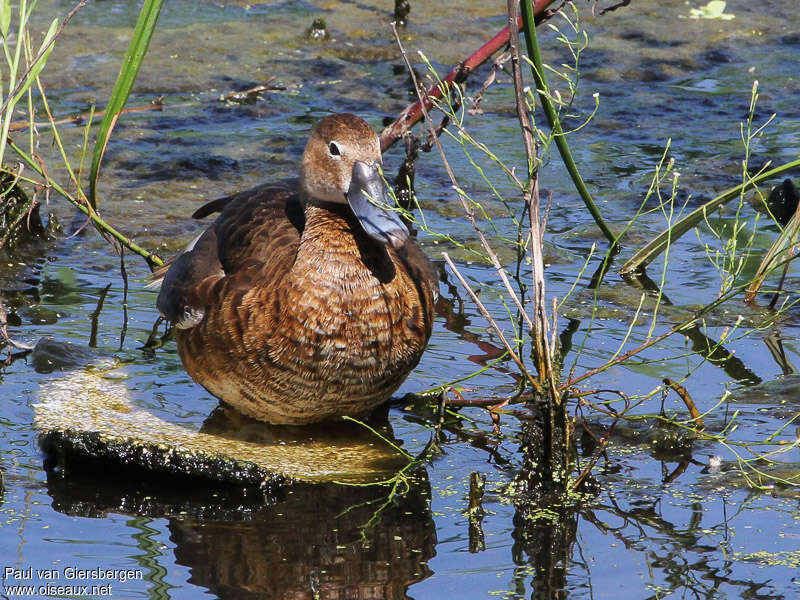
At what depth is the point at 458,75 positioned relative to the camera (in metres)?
5.62

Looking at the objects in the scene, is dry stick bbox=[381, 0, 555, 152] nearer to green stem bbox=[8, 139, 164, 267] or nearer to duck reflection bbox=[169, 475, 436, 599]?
green stem bbox=[8, 139, 164, 267]

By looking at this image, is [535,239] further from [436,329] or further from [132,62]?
[132,62]

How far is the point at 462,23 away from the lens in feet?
31.9

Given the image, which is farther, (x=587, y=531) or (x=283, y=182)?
(x=283, y=182)

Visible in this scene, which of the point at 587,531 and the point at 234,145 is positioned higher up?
the point at 234,145

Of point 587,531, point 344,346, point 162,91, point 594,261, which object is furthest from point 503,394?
point 162,91

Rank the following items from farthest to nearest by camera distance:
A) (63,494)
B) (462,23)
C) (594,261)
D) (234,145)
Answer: (462,23), (234,145), (594,261), (63,494)

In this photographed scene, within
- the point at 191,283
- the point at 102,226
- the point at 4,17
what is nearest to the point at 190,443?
the point at 191,283

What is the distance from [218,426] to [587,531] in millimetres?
1637

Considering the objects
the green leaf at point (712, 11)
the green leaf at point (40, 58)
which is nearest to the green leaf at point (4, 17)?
the green leaf at point (40, 58)

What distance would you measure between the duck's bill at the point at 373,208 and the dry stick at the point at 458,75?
0.38m

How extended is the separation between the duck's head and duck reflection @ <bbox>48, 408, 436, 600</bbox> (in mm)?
895

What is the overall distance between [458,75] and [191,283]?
176cm

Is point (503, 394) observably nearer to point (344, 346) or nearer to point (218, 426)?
point (344, 346)
